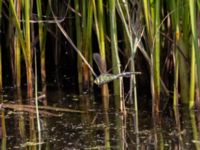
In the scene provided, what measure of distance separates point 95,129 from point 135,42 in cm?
56

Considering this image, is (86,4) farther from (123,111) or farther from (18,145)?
(18,145)

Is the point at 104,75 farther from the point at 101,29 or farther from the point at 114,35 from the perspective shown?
the point at 101,29

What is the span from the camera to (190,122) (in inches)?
139

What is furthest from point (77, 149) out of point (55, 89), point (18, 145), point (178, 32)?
point (55, 89)

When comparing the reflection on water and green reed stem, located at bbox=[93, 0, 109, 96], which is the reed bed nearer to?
green reed stem, located at bbox=[93, 0, 109, 96]

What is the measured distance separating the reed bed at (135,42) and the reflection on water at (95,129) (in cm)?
15

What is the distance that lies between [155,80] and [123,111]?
28cm

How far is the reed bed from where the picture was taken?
3.63m

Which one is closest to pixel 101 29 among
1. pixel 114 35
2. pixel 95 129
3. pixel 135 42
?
pixel 114 35

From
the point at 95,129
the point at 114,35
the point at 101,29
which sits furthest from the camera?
the point at 101,29

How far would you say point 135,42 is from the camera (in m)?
3.55

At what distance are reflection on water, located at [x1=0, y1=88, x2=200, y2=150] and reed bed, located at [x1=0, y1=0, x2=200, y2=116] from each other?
148 mm

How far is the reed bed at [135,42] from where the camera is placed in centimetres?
363

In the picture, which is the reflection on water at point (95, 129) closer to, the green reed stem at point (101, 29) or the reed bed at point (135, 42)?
the reed bed at point (135, 42)
